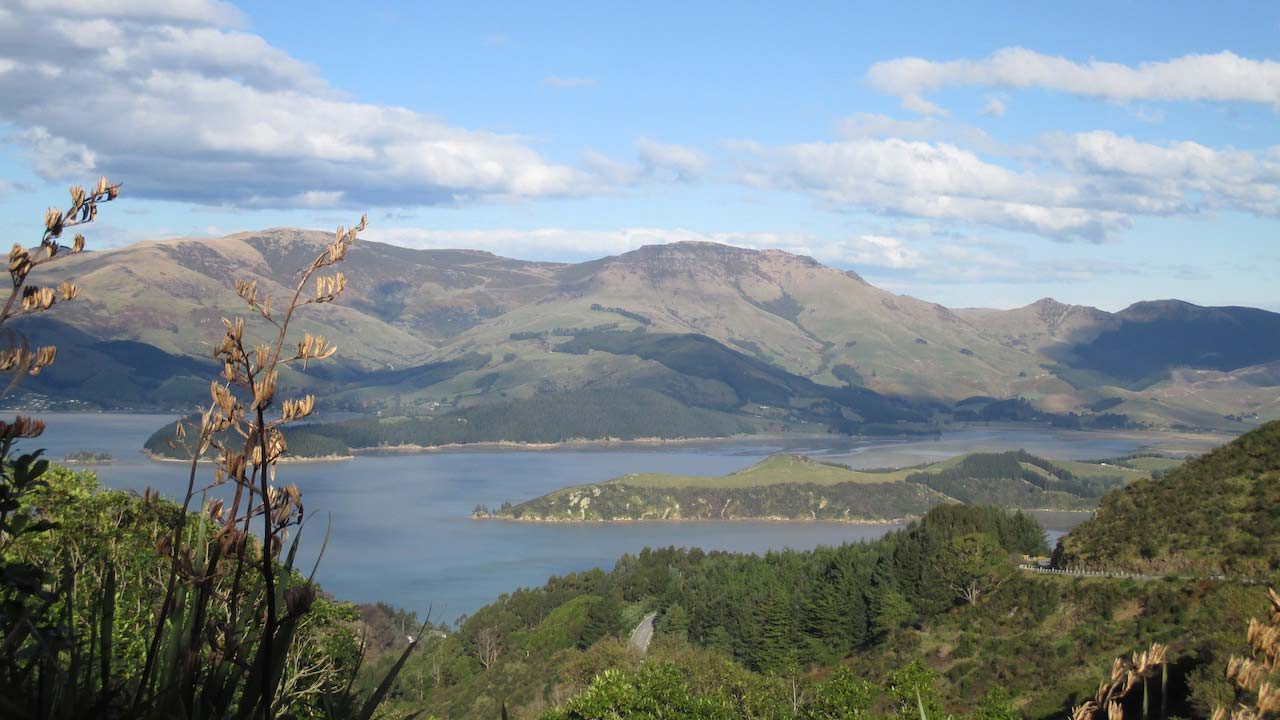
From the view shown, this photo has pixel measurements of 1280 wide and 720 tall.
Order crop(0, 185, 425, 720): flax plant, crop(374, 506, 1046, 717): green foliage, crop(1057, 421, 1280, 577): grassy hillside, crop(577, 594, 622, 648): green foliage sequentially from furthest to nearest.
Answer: crop(577, 594, 622, 648): green foliage
crop(374, 506, 1046, 717): green foliage
crop(1057, 421, 1280, 577): grassy hillside
crop(0, 185, 425, 720): flax plant

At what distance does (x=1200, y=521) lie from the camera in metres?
A: 53.9

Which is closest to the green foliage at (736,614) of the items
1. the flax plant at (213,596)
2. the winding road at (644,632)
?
the winding road at (644,632)

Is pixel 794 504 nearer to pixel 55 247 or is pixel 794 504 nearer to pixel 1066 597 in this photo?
pixel 1066 597

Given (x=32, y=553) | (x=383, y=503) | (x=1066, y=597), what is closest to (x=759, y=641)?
(x=1066, y=597)

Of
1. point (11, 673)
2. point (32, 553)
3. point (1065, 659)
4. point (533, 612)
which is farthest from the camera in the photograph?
point (533, 612)

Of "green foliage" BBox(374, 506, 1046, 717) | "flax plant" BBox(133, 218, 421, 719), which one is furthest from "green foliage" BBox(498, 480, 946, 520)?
"flax plant" BBox(133, 218, 421, 719)

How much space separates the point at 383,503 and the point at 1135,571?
156933mm

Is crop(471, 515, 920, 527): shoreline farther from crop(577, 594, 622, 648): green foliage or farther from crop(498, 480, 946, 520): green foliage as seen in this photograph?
crop(577, 594, 622, 648): green foliage

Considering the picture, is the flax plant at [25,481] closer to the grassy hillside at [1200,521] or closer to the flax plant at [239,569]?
the flax plant at [239,569]

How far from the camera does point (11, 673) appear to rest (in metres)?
2.99

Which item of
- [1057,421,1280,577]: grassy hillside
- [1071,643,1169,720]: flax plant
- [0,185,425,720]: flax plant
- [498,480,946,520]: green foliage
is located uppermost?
[0,185,425,720]: flax plant

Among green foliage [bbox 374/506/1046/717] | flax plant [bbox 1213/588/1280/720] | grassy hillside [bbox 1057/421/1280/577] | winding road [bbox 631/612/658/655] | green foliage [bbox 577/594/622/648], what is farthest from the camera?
green foliage [bbox 577/594/622/648]

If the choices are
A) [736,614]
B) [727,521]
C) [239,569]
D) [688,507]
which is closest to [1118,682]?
[239,569]

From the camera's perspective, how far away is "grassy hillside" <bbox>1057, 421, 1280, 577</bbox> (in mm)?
48656
